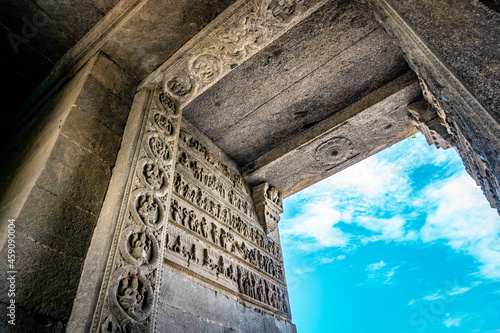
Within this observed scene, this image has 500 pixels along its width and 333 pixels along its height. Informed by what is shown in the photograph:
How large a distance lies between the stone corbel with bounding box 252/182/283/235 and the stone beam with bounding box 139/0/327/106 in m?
2.41

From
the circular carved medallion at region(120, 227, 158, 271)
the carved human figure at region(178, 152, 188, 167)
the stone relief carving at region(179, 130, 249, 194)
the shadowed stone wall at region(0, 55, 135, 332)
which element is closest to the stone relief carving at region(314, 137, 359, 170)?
the stone relief carving at region(179, 130, 249, 194)

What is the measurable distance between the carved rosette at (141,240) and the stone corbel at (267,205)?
8.28ft

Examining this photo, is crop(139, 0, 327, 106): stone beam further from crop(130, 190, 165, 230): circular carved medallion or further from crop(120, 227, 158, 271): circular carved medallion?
crop(120, 227, 158, 271): circular carved medallion

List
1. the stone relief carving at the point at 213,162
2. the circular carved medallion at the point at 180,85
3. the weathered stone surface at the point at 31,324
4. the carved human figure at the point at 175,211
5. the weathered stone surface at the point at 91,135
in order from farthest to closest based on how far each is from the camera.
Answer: the stone relief carving at the point at 213,162, the carved human figure at the point at 175,211, the circular carved medallion at the point at 180,85, the weathered stone surface at the point at 91,135, the weathered stone surface at the point at 31,324

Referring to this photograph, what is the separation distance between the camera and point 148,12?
2.92 meters

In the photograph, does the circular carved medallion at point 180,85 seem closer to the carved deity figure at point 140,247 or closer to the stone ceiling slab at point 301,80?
the stone ceiling slab at point 301,80

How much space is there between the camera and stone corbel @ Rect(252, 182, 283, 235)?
516 centimetres

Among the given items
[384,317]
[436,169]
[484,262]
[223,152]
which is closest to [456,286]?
[484,262]

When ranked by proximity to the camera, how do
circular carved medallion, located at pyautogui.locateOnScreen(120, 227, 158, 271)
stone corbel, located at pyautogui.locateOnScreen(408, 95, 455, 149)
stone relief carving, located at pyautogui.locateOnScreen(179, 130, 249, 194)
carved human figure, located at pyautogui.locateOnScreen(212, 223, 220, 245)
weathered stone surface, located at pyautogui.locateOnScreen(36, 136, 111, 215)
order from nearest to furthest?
circular carved medallion, located at pyautogui.locateOnScreen(120, 227, 158, 271) < weathered stone surface, located at pyautogui.locateOnScreen(36, 136, 111, 215) < carved human figure, located at pyautogui.locateOnScreen(212, 223, 220, 245) < stone corbel, located at pyautogui.locateOnScreen(408, 95, 455, 149) < stone relief carving, located at pyautogui.locateOnScreen(179, 130, 249, 194)

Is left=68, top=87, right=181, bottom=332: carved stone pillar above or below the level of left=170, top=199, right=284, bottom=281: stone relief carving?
below

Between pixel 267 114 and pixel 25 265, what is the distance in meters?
3.39

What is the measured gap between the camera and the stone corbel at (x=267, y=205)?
516cm

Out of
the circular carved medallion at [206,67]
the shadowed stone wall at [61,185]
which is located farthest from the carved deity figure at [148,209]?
the circular carved medallion at [206,67]

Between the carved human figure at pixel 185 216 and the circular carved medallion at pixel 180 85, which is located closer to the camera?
the circular carved medallion at pixel 180 85
